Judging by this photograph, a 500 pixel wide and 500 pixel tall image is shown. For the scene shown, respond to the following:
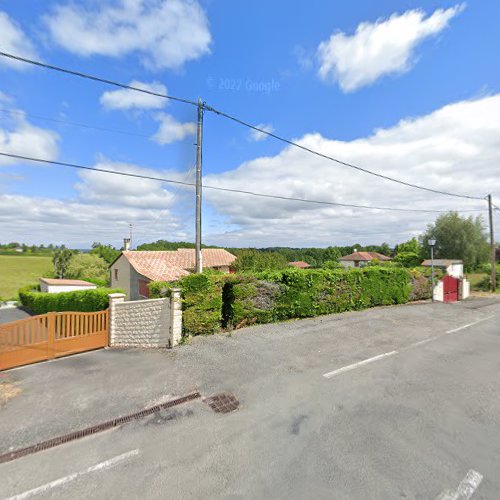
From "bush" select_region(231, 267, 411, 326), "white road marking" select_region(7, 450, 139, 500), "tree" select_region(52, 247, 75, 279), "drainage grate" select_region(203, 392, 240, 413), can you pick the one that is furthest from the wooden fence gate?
"tree" select_region(52, 247, 75, 279)

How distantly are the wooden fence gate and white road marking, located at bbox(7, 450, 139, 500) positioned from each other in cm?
507

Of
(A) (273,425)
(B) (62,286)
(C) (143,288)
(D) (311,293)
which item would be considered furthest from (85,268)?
(A) (273,425)

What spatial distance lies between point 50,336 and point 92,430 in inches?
171

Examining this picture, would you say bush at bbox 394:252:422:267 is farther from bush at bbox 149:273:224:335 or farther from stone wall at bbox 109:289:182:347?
stone wall at bbox 109:289:182:347

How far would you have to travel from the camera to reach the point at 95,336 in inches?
326

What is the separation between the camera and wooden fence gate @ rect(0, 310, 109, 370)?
6.96 meters

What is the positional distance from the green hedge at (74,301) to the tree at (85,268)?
1671cm

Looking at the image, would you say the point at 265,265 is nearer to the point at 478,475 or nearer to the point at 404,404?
the point at 404,404

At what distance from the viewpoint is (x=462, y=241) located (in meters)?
40.2

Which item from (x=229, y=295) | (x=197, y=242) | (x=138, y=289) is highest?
(x=197, y=242)

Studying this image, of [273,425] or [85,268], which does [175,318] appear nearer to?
[273,425]

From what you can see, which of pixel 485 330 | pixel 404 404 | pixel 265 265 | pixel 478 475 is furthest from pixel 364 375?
pixel 265 265

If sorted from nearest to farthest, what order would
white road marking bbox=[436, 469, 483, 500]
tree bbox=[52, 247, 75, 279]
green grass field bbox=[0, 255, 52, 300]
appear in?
white road marking bbox=[436, 469, 483, 500], tree bbox=[52, 247, 75, 279], green grass field bbox=[0, 255, 52, 300]

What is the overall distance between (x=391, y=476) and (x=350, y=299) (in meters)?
10.1
